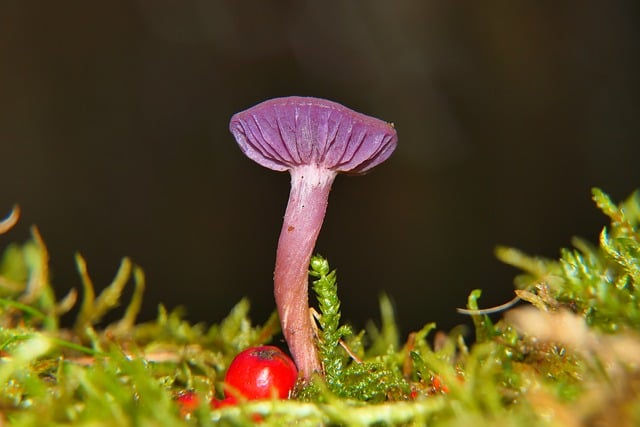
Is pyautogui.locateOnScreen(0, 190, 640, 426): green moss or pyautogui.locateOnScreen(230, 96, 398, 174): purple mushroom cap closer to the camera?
pyautogui.locateOnScreen(0, 190, 640, 426): green moss

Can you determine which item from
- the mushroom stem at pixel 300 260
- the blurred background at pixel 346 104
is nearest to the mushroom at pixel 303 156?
the mushroom stem at pixel 300 260

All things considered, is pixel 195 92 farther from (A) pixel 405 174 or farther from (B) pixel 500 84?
(B) pixel 500 84

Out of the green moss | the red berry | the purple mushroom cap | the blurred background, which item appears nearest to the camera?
the green moss

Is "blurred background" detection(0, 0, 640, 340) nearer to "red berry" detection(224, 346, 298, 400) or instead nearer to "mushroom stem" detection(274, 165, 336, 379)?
"mushroom stem" detection(274, 165, 336, 379)

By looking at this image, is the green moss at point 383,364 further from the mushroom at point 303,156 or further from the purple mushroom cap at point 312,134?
the purple mushroom cap at point 312,134

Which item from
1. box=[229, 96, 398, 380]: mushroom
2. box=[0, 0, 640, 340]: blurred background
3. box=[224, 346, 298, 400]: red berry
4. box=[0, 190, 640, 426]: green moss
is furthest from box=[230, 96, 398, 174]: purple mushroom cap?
box=[0, 0, 640, 340]: blurred background

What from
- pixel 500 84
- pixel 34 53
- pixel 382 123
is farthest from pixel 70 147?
pixel 382 123

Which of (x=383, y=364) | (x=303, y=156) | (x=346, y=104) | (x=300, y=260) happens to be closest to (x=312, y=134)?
(x=303, y=156)
